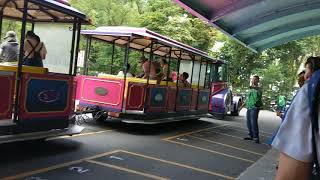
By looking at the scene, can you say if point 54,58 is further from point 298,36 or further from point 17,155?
point 298,36

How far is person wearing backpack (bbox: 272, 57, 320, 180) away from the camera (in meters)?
1.49

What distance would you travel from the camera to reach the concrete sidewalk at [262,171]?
726cm

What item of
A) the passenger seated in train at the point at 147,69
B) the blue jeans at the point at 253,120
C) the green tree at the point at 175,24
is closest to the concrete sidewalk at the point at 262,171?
the blue jeans at the point at 253,120

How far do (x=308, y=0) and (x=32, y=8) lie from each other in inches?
240

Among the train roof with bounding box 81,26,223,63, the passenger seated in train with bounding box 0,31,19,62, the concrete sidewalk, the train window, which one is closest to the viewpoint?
the concrete sidewalk

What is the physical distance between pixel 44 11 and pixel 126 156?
3.09 meters

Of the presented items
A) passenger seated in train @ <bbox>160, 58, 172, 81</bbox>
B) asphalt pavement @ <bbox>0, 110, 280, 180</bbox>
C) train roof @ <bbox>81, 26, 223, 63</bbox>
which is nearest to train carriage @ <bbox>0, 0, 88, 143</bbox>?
asphalt pavement @ <bbox>0, 110, 280, 180</bbox>

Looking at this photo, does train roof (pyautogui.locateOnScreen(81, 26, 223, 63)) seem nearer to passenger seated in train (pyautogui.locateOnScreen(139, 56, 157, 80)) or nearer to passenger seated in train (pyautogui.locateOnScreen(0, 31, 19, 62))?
passenger seated in train (pyautogui.locateOnScreen(139, 56, 157, 80))

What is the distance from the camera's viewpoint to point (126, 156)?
26.3 ft

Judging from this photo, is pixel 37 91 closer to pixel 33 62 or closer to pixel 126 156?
pixel 33 62

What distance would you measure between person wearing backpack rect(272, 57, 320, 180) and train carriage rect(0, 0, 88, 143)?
18.7ft

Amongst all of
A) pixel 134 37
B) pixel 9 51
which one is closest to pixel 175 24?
pixel 134 37

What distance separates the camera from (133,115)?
37.3ft

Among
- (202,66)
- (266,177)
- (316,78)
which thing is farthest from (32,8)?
(202,66)
